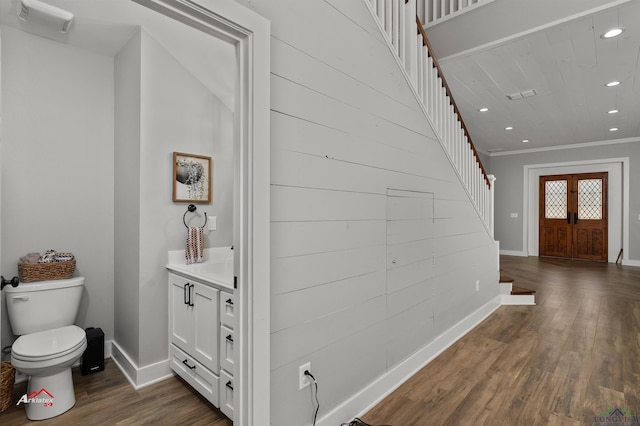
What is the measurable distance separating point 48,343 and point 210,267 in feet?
3.37

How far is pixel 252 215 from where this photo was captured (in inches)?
55.5

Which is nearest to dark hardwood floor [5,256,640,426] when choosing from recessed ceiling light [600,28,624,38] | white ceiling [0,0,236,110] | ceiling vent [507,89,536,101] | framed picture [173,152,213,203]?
framed picture [173,152,213,203]

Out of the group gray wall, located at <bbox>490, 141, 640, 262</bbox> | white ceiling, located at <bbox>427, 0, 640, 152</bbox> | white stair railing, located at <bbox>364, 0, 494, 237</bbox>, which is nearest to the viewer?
white stair railing, located at <bbox>364, 0, 494, 237</bbox>

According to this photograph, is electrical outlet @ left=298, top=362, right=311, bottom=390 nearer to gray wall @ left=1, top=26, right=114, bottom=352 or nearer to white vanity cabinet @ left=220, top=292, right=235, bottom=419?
white vanity cabinet @ left=220, top=292, right=235, bottom=419

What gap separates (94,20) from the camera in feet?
7.55

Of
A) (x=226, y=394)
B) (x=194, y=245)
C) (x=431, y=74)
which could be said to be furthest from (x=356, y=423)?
(x=431, y=74)

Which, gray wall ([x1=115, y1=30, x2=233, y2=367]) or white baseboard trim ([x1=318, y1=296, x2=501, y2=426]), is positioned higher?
gray wall ([x1=115, y1=30, x2=233, y2=367])

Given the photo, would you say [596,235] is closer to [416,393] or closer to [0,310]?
[416,393]

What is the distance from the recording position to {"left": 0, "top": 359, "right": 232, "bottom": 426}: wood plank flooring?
193 centimetres

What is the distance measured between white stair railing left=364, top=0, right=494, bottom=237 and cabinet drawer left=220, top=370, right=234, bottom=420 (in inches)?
91.1

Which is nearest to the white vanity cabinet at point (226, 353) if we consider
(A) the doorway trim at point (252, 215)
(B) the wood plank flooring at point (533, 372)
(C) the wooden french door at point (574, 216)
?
(A) the doorway trim at point (252, 215)

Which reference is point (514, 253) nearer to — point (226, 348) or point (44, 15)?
point (226, 348)

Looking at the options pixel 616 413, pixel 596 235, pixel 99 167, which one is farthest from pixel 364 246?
pixel 596 235

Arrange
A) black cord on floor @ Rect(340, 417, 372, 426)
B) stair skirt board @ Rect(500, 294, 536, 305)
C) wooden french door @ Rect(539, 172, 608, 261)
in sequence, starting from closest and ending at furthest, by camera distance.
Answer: black cord on floor @ Rect(340, 417, 372, 426), stair skirt board @ Rect(500, 294, 536, 305), wooden french door @ Rect(539, 172, 608, 261)
